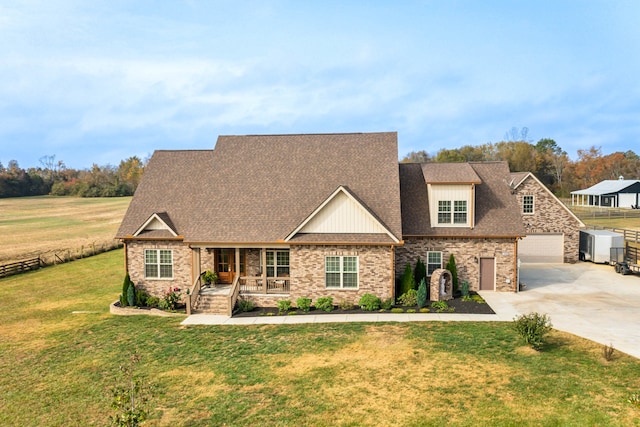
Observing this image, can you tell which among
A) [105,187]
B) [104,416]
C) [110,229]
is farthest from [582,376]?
[105,187]

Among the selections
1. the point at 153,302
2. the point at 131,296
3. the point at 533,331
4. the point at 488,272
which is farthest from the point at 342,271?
the point at 131,296

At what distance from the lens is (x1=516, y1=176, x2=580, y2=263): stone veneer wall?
3034 cm

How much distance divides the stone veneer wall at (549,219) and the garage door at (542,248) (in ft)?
1.06

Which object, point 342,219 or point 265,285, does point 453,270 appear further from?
point 265,285

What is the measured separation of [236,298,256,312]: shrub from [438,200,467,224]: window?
1089 cm

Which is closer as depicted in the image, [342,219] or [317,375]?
[317,375]

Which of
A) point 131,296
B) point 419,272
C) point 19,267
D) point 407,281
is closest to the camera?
point 407,281

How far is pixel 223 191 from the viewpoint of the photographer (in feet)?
77.5

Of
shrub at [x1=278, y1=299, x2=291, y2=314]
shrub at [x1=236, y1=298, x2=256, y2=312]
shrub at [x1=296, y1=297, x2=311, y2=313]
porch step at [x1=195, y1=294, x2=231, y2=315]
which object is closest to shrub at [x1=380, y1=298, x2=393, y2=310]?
shrub at [x1=296, y1=297, x2=311, y2=313]

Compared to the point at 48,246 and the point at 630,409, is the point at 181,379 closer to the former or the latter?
the point at 630,409

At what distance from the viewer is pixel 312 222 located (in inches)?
818

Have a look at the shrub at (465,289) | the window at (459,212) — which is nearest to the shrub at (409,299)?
the shrub at (465,289)

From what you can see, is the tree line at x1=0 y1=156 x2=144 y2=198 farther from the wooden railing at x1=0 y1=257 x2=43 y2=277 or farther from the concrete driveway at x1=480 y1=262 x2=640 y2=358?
the concrete driveway at x1=480 y1=262 x2=640 y2=358

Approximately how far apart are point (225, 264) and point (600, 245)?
82.7 ft
